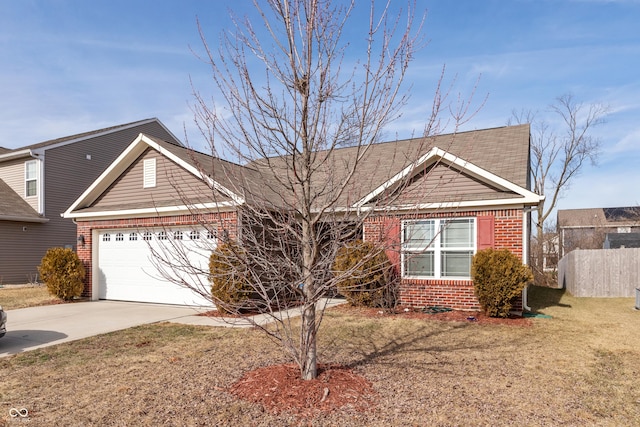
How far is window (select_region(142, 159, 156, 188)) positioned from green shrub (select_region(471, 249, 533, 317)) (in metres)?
9.48

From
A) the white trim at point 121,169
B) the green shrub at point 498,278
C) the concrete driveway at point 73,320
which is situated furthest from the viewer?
the white trim at point 121,169

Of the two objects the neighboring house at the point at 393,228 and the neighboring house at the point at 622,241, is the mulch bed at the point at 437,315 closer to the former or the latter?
the neighboring house at the point at 393,228

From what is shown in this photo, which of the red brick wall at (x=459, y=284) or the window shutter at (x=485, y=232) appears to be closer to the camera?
the red brick wall at (x=459, y=284)

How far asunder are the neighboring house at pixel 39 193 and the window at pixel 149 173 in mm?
8661

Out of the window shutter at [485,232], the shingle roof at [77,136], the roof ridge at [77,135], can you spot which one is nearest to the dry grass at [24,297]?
the shingle roof at [77,136]

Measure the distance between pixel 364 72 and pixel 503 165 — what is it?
332 inches

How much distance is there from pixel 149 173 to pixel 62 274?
396cm

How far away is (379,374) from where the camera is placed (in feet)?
18.0

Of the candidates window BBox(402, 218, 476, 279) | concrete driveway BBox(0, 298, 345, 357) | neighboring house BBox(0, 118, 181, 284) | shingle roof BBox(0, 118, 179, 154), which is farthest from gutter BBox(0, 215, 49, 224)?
window BBox(402, 218, 476, 279)

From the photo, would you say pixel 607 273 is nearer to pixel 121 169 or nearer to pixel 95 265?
pixel 121 169

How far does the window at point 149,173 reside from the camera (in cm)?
1289

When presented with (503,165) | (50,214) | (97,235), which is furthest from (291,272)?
(50,214)

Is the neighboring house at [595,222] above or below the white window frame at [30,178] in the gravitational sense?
below

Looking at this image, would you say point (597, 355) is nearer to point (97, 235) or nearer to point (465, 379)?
point (465, 379)
